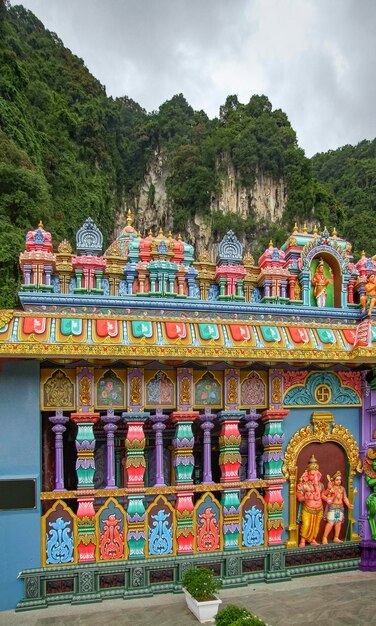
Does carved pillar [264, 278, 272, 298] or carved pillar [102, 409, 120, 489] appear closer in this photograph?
carved pillar [102, 409, 120, 489]

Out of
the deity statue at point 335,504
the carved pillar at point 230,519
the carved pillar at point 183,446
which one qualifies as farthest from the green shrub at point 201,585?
the deity statue at point 335,504

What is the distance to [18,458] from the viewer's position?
8.37m

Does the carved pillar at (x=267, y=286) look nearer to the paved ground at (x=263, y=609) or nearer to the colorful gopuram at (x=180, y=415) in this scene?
the colorful gopuram at (x=180, y=415)

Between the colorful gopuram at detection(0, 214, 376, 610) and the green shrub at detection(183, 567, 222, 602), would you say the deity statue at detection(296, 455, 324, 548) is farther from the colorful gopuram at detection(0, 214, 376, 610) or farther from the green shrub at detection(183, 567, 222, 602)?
the green shrub at detection(183, 567, 222, 602)

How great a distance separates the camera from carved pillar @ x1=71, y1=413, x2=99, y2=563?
858 cm

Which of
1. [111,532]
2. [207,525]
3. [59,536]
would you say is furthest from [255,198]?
[59,536]

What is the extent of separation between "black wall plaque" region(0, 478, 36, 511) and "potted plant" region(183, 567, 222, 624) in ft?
9.07

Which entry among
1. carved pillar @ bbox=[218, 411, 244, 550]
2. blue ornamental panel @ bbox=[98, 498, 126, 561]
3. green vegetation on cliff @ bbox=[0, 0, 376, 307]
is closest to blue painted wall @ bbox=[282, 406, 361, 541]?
carved pillar @ bbox=[218, 411, 244, 550]

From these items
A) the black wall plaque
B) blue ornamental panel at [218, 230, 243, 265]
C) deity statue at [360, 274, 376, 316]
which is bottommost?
the black wall plaque

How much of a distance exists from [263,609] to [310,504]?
220 cm

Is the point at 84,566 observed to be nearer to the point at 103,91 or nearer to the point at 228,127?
the point at 228,127

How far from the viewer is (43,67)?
2414 inches

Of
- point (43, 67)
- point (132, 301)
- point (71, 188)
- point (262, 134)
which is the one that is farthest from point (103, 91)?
point (132, 301)

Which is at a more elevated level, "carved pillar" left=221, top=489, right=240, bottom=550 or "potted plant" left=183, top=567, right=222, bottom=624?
"carved pillar" left=221, top=489, right=240, bottom=550
